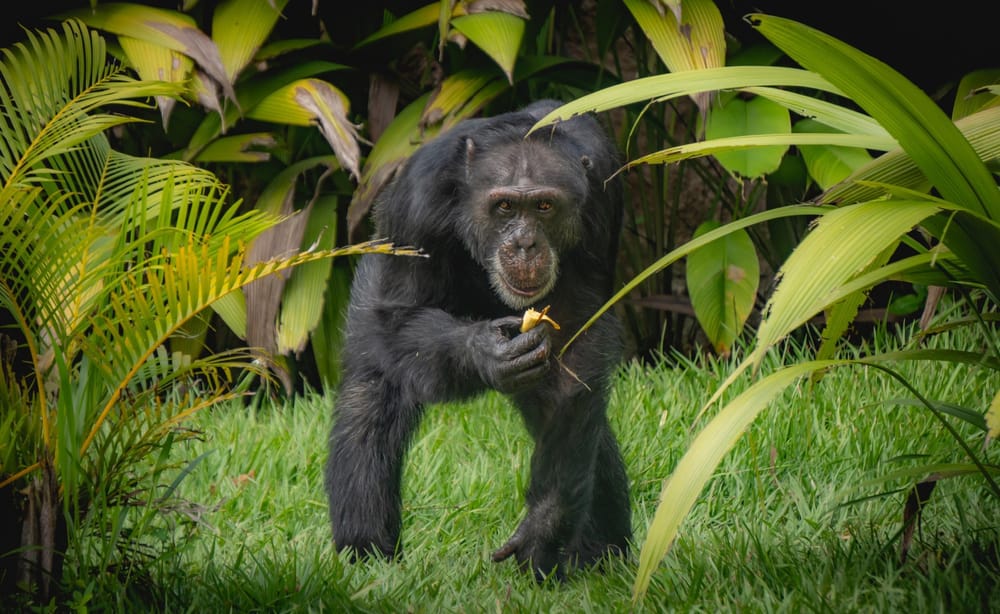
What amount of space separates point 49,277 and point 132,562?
2.37 ft

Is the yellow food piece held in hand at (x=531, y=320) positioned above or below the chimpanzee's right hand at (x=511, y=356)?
above

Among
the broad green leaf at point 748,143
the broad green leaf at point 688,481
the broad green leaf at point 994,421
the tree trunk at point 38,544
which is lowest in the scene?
the tree trunk at point 38,544

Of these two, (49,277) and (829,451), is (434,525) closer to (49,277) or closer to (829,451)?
(829,451)

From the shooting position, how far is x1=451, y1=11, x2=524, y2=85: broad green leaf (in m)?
4.83

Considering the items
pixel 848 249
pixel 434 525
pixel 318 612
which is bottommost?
Result: pixel 434 525

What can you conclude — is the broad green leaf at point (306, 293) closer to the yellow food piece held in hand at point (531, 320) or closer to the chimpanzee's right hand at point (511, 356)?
the chimpanzee's right hand at point (511, 356)

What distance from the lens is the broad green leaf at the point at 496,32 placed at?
483cm

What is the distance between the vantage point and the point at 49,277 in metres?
2.63

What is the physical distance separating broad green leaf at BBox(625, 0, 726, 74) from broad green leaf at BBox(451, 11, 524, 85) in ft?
1.75

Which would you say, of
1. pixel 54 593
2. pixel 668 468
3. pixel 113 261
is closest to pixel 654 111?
pixel 668 468

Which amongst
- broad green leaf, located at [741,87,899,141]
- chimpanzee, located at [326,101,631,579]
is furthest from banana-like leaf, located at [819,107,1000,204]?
chimpanzee, located at [326,101,631,579]

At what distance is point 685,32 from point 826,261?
2.99 meters

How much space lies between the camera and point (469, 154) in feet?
12.7

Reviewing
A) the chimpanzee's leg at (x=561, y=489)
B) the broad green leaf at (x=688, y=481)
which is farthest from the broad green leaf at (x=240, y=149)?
the broad green leaf at (x=688, y=481)
